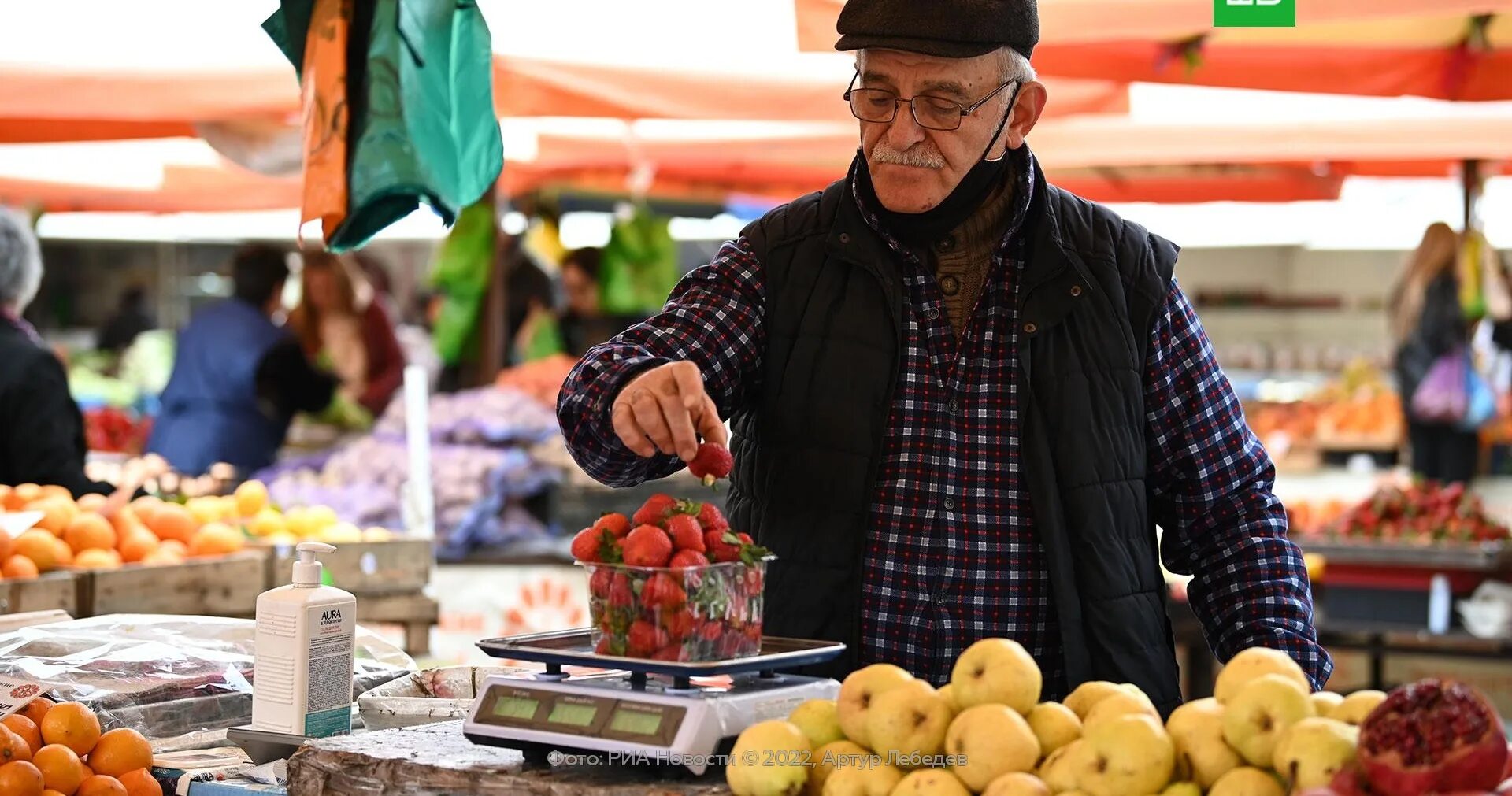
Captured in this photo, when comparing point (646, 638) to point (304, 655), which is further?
point (304, 655)

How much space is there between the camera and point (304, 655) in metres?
2.41

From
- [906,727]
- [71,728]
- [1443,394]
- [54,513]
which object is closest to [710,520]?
[906,727]

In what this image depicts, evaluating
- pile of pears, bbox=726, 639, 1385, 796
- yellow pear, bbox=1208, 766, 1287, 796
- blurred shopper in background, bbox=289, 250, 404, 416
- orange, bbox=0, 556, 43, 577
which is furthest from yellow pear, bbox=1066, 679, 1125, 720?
blurred shopper in background, bbox=289, 250, 404, 416

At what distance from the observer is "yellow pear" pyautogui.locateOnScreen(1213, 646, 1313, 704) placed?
1854mm

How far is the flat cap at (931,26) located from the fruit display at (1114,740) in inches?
41.8

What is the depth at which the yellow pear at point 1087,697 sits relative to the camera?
1.98 meters

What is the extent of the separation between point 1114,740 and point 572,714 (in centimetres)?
67

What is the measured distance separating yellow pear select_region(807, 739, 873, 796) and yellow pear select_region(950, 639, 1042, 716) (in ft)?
0.41

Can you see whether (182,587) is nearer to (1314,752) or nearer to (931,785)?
(931,785)

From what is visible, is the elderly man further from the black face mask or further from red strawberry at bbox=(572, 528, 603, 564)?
red strawberry at bbox=(572, 528, 603, 564)

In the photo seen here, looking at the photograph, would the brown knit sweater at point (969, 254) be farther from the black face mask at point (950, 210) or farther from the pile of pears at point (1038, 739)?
the pile of pears at point (1038, 739)

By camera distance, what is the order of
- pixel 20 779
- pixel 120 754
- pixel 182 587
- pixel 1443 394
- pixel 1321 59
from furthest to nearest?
pixel 1443 394 < pixel 1321 59 < pixel 182 587 < pixel 120 754 < pixel 20 779

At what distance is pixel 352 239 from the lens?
2.46 meters

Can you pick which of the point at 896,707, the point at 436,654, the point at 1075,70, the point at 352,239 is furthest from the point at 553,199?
the point at 896,707
